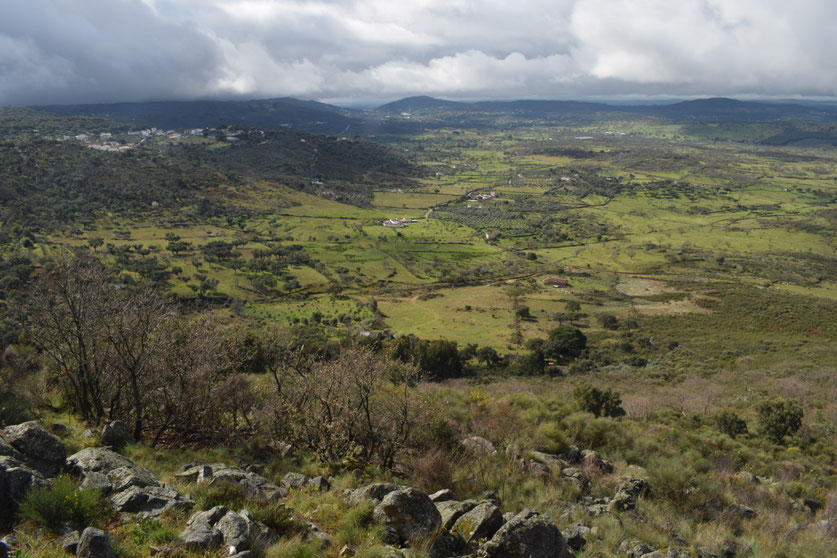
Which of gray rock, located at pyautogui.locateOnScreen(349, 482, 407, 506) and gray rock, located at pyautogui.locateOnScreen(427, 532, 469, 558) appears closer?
gray rock, located at pyautogui.locateOnScreen(427, 532, 469, 558)

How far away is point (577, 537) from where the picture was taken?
8.63 meters

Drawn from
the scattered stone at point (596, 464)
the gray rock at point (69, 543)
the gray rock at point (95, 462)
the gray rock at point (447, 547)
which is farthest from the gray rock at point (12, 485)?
the scattered stone at point (596, 464)

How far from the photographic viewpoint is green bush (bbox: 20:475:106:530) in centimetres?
625

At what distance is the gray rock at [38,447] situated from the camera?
7945 millimetres

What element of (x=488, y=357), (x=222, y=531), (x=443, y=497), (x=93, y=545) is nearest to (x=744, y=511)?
(x=443, y=497)

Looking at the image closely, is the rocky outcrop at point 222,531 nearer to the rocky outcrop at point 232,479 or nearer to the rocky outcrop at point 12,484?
the rocky outcrop at point 232,479

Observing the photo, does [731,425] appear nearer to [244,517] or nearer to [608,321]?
[244,517]

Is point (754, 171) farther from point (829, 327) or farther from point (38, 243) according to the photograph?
point (38, 243)

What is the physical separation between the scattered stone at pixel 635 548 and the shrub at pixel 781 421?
1586 cm

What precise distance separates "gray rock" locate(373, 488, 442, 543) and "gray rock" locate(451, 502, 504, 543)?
0.43 meters

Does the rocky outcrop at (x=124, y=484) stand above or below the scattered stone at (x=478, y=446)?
above

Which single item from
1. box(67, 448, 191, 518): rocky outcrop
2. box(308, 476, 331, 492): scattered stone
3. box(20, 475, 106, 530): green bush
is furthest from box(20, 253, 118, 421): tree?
box(308, 476, 331, 492): scattered stone

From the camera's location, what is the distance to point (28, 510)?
6223 mm

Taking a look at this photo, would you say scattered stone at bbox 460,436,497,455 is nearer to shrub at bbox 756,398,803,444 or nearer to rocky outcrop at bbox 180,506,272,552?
rocky outcrop at bbox 180,506,272,552
